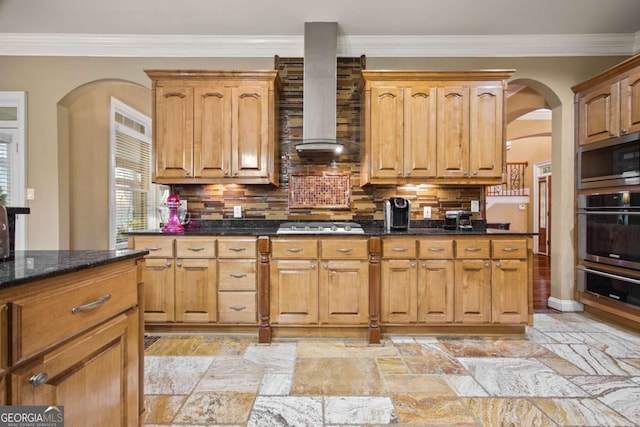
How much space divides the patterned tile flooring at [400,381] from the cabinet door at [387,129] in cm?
162

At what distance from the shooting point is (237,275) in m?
2.76

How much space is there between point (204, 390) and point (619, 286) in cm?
360

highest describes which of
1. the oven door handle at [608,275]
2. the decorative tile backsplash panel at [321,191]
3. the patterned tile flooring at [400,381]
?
the decorative tile backsplash panel at [321,191]

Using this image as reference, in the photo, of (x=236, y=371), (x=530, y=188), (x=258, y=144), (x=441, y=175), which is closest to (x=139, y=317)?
(x=236, y=371)

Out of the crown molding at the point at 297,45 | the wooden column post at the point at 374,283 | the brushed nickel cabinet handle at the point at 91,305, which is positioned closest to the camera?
the brushed nickel cabinet handle at the point at 91,305

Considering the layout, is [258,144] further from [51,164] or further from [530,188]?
[530,188]

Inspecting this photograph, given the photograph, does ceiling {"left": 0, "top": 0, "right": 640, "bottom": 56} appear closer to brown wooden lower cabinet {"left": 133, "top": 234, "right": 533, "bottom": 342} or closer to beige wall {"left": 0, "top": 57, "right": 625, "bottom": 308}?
beige wall {"left": 0, "top": 57, "right": 625, "bottom": 308}

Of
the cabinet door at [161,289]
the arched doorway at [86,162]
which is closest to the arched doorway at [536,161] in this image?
the cabinet door at [161,289]

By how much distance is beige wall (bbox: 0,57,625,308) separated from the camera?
338 centimetres

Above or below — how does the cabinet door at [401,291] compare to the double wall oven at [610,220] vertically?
below

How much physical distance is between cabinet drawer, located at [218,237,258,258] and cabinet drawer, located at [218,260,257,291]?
0.18 ft

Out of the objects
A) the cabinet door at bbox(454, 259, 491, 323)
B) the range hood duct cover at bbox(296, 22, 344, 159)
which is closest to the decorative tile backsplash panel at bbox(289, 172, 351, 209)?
the range hood duct cover at bbox(296, 22, 344, 159)

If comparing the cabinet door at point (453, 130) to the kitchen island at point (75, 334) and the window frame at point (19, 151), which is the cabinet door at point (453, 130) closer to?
the kitchen island at point (75, 334)

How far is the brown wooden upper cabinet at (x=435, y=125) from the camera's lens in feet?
9.87
